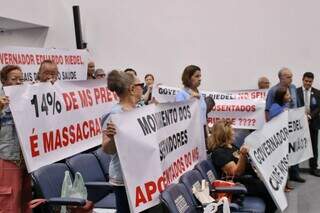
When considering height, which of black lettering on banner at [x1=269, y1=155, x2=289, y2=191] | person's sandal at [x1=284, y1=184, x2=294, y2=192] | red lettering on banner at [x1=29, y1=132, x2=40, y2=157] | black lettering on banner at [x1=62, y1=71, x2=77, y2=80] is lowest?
person's sandal at [x1=284, y1=184, x2=294, y2=192]

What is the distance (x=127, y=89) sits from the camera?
2357 mm

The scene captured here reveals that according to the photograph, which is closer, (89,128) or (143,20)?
(89,128)

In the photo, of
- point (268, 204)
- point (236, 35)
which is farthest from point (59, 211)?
point (236, 35)

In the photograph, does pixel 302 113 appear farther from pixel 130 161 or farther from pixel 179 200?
pixel 130 161

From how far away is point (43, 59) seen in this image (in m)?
5.30

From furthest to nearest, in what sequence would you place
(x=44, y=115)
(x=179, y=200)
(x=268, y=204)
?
(x=268, y=204)
(x=44, y=115)
(x=179, y=200)

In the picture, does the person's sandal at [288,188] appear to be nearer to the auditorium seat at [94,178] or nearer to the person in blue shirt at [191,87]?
the person in blue shirt at [191,87]

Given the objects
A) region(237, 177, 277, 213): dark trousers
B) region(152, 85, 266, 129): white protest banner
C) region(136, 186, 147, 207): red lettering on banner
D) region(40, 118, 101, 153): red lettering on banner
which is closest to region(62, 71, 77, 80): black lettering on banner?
region(152, 85, 266, 129): white protest banner

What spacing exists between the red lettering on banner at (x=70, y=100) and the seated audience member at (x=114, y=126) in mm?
1318

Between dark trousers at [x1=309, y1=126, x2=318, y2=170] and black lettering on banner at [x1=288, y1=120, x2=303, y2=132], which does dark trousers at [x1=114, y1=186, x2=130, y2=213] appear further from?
dark trousers at [x1=309, y1=126, x2=318, y2=170]

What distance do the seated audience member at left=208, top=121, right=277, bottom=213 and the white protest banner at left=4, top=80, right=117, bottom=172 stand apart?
1126mm

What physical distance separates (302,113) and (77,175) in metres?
3.36

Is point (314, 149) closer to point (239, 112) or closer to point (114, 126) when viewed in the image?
point (239, 112)

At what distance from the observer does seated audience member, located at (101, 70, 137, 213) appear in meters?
2.33
